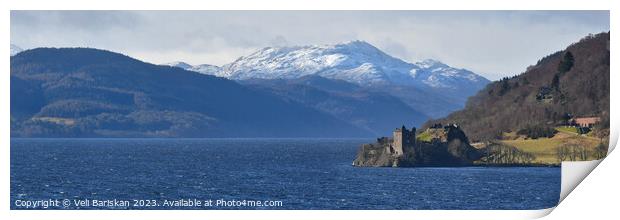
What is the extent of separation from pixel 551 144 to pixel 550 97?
32.4m

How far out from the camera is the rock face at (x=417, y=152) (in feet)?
402

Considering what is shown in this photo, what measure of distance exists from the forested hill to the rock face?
42.4 ft

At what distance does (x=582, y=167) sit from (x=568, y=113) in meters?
83.7

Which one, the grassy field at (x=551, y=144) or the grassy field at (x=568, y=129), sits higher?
the grassy field at (x=568, y=129)

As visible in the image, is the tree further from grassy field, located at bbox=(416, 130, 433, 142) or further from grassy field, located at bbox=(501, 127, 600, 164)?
grassy field, located at bbox=(416, 130, 433, 142)

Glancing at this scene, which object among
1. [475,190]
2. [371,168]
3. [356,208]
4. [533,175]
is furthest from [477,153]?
[356,208]

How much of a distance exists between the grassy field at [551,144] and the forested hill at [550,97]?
3.58m

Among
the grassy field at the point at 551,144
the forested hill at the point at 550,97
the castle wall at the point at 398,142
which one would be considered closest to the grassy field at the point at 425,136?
the castle wall at the point at 398,142

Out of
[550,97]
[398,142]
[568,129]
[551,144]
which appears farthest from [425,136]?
[550,97]

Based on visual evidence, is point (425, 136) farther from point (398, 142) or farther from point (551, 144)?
point (551, 144)

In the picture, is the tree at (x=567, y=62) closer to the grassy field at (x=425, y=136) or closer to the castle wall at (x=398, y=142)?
the grassy field at (x=425, y=136)

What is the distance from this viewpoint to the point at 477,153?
420ft

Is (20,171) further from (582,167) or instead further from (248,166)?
(582,167)

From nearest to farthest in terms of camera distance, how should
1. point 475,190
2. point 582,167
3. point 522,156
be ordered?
1. point 582,167
2. point 475,190
3. point 522,156
